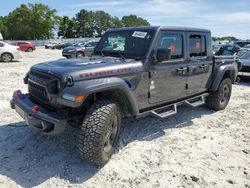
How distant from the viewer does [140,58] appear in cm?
455

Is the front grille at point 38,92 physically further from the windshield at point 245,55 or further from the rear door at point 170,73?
the windshield at point 245,55

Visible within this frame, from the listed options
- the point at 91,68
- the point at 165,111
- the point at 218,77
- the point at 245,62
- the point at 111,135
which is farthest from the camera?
the point at 245,62

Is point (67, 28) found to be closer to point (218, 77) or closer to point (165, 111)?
point (218, 77)

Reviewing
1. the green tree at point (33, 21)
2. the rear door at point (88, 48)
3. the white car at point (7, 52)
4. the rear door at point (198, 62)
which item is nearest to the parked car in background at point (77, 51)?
the rear door at point (88, 48)

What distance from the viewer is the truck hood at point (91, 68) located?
12.0 feet

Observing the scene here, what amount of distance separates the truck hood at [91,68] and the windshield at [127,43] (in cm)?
31

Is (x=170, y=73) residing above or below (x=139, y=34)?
below

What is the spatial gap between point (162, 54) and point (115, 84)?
1.03 m

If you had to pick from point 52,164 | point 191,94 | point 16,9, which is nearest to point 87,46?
point 191,94

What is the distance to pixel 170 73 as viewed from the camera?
5004 mm

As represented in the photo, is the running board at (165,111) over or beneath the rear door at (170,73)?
beneath

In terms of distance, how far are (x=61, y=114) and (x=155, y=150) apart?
5.34 ft

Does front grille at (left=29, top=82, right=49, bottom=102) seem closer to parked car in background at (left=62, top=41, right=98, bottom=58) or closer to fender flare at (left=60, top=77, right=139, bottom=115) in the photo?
fender flare at (left=60, top=77, right=139, bottom=115)

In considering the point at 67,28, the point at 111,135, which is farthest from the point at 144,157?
the point at 67,28
